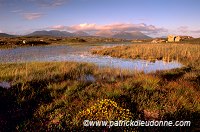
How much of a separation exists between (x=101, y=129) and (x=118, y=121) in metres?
0.50

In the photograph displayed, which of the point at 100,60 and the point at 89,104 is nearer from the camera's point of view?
the point at 89,104

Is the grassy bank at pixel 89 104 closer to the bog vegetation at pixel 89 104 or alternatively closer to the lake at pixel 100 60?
the bog vegetation at pixel 89 104

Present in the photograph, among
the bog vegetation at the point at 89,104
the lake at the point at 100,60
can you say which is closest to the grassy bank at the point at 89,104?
the bog vegetation at the point at 89,104

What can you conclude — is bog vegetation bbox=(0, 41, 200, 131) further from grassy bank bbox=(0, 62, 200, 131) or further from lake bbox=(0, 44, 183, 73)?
lake bbox=(0, 44, 183, 73)

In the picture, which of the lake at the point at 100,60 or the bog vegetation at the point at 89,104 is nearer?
the bog vegetation at the point at 89,104

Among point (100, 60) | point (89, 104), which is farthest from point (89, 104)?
point (100, 60)

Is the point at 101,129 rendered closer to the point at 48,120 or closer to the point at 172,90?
the point at 48,120

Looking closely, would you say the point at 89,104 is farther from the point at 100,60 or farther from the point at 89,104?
the point at 100,60

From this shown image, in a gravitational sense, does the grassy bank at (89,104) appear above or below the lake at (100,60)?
above

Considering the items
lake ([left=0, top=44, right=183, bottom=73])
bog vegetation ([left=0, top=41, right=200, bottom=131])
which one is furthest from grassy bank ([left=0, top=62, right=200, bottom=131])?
lake ([left=0, top=44, right=183, bottom=73])

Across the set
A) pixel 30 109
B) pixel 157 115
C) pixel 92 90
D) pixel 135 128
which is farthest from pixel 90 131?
pixel 92 90

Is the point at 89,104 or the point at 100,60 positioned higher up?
the point at 89,104

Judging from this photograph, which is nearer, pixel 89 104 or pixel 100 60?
pixel 89 104

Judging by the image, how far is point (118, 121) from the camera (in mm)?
6938
